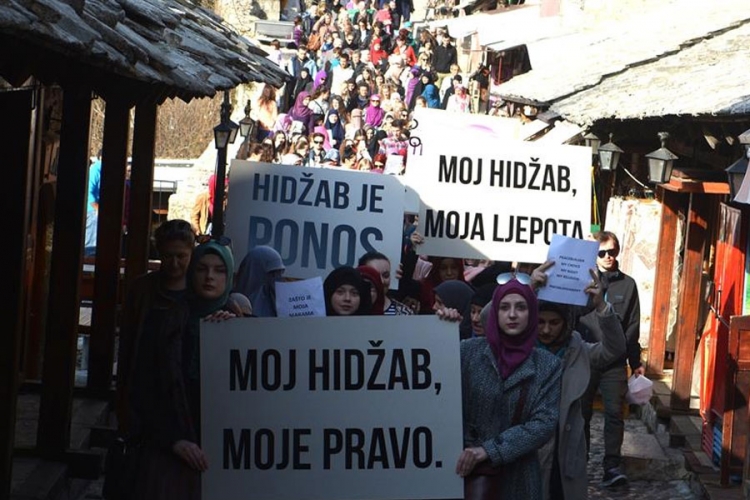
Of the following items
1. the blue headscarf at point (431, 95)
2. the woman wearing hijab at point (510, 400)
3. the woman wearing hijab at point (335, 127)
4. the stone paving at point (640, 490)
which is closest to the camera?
the woman wearing hijab at point (510, 400)

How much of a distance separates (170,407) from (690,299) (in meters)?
8.73

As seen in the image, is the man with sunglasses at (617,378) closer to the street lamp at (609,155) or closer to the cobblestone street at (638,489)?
the cobblestone street at (638,489)

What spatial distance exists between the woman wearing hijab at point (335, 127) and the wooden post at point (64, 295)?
25162mm

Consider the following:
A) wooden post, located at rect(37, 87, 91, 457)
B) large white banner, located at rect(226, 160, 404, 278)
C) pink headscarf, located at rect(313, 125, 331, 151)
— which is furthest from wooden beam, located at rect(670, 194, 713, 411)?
pink headscarf, located at rect(313, 125, 331, 151)

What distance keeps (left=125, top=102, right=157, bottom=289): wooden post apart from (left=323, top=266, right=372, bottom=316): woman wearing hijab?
4.27m

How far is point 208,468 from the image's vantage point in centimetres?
A: 714

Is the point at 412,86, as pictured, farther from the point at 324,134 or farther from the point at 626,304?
the point at 626,304

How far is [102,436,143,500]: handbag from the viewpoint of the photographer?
7.26 meters

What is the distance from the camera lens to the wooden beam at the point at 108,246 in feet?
39.3

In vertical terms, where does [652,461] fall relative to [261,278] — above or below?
below

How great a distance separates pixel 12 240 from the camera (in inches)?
313

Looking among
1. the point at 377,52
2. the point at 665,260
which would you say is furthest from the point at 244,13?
the point at 665,260

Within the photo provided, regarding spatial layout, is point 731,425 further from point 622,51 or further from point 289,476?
point 622,51

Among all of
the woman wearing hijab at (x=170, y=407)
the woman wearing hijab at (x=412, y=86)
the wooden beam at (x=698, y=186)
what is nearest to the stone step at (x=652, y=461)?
the wooden beam at (x=698, y=186)
